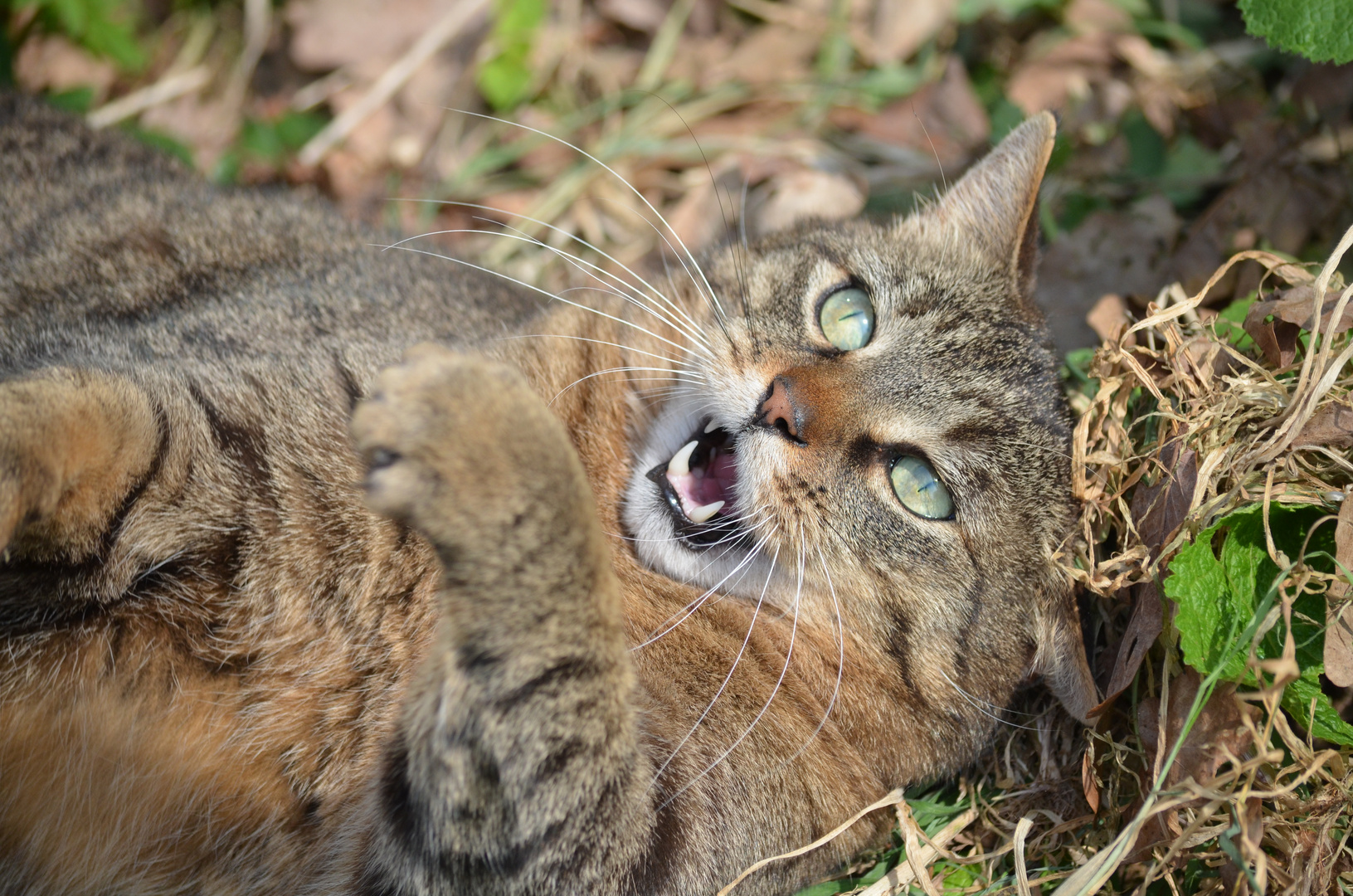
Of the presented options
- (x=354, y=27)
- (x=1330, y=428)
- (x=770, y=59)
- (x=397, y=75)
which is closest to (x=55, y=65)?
(x=354, y=27)

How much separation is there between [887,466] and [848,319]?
484 mm

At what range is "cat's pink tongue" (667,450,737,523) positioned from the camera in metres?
2.43

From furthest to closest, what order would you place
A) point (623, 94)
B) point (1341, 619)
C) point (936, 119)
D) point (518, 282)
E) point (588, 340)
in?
point (623, 94), point (936, 119), point (518, 282), point (588, 340), point (1341, 619)

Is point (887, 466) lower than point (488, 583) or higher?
lower

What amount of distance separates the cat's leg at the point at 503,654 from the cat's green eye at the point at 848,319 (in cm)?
101

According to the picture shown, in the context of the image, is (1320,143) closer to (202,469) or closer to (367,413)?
(367,413)

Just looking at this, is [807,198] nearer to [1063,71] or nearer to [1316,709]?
[1063,71]

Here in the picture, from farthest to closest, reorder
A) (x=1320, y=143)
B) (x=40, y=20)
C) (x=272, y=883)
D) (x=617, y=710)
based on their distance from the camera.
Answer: (x=40, y=20) < (x=1320, y=143) < (x=272, y=883) < (x=617, y=710)

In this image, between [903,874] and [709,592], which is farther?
[903,874]

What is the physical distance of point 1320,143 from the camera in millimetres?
3619

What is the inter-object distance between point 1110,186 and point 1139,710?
7.31 feet

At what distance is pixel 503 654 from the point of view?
1.72 m

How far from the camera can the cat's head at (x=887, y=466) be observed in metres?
2.28

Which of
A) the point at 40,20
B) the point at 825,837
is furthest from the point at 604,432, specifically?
the point at 40,20
